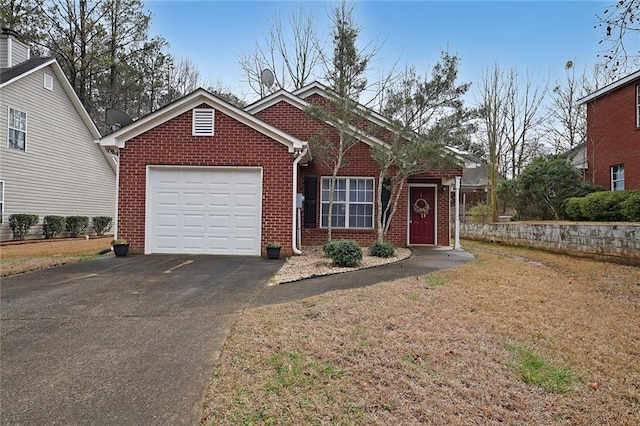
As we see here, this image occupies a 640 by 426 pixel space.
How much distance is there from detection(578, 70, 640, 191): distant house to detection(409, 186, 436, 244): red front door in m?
8.62

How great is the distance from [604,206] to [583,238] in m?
2.80

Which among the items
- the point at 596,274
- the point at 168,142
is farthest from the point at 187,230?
the point at 596,274

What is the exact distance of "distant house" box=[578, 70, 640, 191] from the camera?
47.4ft

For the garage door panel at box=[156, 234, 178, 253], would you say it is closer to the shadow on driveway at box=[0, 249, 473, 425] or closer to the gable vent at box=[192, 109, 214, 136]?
the shadow on driveway at box=[0, 249, 473, 425]

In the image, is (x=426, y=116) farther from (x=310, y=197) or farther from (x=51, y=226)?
(x=51, y=226)

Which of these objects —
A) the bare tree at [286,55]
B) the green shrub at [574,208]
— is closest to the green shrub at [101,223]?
the bare tree at [286,55]

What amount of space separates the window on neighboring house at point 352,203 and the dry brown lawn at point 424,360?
6263mm

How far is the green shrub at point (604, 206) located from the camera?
11602 mm

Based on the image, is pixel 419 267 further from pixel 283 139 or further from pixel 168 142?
pixel 168 142

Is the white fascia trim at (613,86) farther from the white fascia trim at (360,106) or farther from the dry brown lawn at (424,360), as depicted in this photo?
the dry brown lawn at (424,360)

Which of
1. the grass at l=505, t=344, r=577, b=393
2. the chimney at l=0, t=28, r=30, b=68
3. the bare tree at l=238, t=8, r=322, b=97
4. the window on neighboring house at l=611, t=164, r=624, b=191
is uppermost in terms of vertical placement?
the bare tree at l=238, t=8, r=322, b=97

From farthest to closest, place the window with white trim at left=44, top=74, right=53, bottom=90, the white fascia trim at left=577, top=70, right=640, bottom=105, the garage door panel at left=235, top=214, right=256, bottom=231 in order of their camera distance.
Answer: the window with white trim at left=44, top=74, right=53, bottom=90, the white fascia trim at left=577, top=70, right=640, bottom=105, the garage door panel at left=235, top=214, right=256, bottom=231

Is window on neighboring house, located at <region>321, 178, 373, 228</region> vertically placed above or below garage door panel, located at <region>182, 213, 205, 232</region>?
above

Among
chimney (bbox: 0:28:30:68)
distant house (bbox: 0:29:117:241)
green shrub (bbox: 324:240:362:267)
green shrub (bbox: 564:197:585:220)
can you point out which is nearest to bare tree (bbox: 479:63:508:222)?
green shrub (bbox: 564:197:585:220)
